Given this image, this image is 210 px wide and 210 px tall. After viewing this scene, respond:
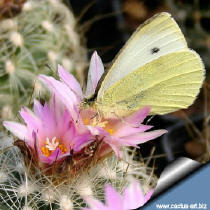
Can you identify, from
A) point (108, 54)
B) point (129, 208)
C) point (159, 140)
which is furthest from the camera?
point (108, 54)

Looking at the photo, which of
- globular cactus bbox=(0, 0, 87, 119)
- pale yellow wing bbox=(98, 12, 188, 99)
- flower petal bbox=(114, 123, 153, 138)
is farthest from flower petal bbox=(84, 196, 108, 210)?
globular cactus bbox=(0, 0, 87, 119)

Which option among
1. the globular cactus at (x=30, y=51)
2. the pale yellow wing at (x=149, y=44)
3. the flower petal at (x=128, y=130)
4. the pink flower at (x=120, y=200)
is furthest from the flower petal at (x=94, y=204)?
the globular cactus at (x=30, y=51)

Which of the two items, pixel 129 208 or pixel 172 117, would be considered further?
pixel 172 117

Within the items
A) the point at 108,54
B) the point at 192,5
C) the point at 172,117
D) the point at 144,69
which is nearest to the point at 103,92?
the point at 144,69

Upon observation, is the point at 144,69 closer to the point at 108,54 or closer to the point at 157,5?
the point at 108,54

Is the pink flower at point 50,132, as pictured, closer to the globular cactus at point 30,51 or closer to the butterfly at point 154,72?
the butterfly at point 154,72
